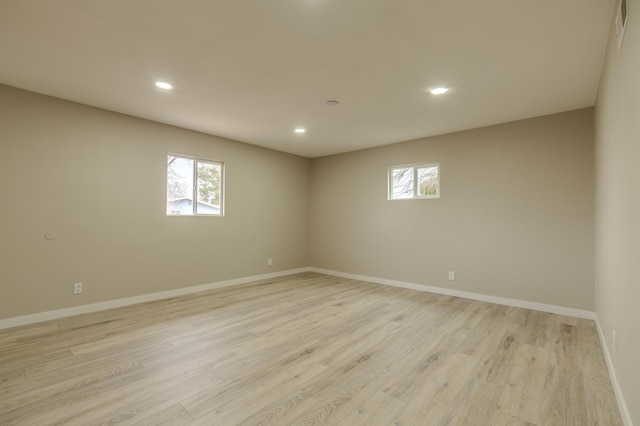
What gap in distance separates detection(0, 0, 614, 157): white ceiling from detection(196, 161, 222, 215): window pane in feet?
3.74

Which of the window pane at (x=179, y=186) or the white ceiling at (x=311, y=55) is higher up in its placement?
the white ceiling at (x=311, y=55)

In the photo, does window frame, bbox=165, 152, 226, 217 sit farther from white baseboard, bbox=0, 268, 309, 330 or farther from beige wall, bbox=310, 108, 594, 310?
beige wall, bbox=310, 108, 594, 310

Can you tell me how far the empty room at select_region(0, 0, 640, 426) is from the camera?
1.94 m

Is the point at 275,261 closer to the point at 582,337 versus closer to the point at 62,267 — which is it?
the point at 62,267

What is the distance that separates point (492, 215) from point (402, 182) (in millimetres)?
1597

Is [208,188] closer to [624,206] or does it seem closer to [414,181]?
[414,181]

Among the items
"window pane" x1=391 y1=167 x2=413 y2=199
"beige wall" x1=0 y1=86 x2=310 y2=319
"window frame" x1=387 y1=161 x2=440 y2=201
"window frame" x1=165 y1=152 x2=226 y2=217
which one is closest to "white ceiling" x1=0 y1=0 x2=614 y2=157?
"beige wall" x1=0 y1=86 x2=310 y2=319

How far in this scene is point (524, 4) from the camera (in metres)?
1.91

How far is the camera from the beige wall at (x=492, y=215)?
3699mm

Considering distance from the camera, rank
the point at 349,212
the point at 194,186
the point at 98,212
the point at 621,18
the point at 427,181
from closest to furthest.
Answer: the point at 621,18 < the point at 98,212 < the point at 194,186 < the point at 427,181 < the point at 349,212

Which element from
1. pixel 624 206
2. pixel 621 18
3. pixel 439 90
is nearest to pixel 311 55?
pixel 439 90

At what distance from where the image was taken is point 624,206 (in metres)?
1.81

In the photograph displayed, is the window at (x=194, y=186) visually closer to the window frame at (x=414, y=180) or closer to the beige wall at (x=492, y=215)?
the beige wall at (x=492, y=215)

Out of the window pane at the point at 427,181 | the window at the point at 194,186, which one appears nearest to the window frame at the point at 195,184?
the window at the point at 194,186
